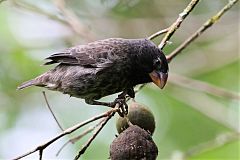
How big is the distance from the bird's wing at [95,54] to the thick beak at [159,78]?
21cm

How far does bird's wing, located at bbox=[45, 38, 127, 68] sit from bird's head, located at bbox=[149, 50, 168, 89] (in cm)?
22

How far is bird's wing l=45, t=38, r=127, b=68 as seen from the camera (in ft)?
11.4

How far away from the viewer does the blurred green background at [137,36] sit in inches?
205

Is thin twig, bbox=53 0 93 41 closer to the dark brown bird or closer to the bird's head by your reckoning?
the dark brown bird

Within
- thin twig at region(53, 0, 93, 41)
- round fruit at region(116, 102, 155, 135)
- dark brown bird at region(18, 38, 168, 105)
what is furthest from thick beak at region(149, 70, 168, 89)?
thin twig at region(53, 0, 93, 41)

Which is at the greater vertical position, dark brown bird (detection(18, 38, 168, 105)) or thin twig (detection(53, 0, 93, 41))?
thin twig (detection(53, 0, 93, 41))

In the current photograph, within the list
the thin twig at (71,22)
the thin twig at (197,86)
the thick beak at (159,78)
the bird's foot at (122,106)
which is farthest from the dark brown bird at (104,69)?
the thin twig at (197,86)

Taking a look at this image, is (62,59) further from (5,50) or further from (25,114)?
(25,114)

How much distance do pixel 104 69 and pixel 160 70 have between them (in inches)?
12.3

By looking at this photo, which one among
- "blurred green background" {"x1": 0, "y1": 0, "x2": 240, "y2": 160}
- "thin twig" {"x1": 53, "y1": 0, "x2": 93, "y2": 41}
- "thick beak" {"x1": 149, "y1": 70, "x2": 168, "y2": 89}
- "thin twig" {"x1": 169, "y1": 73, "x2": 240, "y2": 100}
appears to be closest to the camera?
"thick beak" {"x1": 149, "y1": 70, "x2": 168, "y2": 89}

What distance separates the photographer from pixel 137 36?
19.0 feet

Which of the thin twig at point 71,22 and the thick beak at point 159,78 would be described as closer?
the thick beak at point 159,78

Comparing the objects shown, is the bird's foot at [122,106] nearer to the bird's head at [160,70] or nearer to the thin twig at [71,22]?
the bird's head at [160,70]

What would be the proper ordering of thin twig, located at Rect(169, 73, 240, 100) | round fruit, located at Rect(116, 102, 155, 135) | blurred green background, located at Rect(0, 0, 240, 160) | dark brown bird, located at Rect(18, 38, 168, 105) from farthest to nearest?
blurred green background, located at Rect(0, 0, 240, 160) < thin twig, located at Rect(169, 73, 240, 100) < dark brown bird, located at Rect(18, 38, 168, 105) < round fruit, located at Rect(116, 102, 155, 135)
